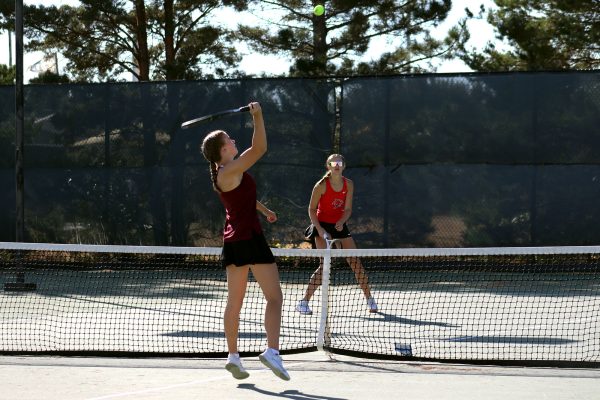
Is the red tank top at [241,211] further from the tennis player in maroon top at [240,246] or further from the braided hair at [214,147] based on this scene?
the braided hair at [214,147]

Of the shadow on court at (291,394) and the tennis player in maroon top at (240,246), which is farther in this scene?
the tennis player in maroon top at (240,246)

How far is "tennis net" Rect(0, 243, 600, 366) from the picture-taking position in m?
8.18

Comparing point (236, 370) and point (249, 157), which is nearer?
point (249, 157)

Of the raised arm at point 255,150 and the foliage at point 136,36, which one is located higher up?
the foliage at point 136,36

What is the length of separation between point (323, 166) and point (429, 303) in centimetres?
355

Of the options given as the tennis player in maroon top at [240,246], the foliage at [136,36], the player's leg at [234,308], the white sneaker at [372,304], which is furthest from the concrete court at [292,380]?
the foliage at [136,36]

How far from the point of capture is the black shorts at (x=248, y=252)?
21.5 feet

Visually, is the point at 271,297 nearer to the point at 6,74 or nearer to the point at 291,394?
the point at 291,394

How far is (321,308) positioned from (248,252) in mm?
2574

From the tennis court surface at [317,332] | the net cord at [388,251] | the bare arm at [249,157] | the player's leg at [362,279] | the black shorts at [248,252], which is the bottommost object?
the tennis court surface at [317,332]

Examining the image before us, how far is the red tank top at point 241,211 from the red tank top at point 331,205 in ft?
12.9

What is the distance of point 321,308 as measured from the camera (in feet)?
29.6

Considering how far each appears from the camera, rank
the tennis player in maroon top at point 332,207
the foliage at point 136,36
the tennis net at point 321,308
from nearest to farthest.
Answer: the tennis net at point 321,308
the tennis player in maroon top at point 332,207
the foliage at point 136,36

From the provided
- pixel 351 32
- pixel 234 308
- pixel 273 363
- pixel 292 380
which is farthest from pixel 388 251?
pixel 351 32
